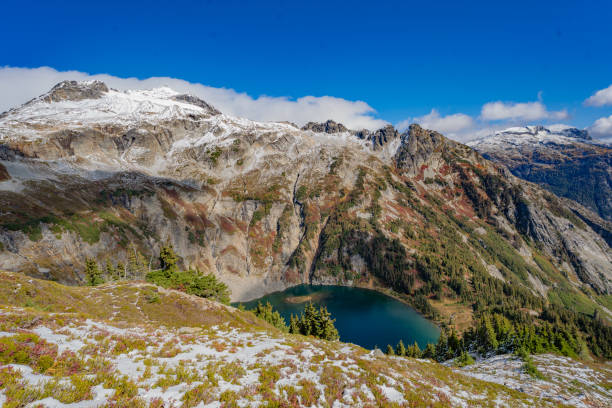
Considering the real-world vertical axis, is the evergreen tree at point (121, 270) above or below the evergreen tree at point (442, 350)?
above

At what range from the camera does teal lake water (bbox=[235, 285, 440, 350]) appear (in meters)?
130

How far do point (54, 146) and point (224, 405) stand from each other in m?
263

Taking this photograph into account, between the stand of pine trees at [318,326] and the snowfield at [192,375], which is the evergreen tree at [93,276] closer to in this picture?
the stand of pine trees at [318,326]

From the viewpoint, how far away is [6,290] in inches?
1102

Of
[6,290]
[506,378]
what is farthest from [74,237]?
[506,378]

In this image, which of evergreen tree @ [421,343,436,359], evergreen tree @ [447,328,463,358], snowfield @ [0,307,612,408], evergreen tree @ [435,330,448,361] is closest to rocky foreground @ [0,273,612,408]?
snowfield @ [0,307,612,408]

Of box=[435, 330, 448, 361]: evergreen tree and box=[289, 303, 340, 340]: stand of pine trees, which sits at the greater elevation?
box=[289, 303, 340, 340]: stand of pine trees

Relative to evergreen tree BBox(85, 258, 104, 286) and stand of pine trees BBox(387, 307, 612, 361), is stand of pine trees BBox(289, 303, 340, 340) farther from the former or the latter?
evergreen tree BBox(85, 258, 104, 286)

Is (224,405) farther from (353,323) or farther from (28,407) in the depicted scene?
(353,323)

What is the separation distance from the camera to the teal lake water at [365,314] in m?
130

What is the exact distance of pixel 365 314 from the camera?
156m

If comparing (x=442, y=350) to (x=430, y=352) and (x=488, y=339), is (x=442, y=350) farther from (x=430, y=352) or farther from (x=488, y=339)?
(x=488, y=339)

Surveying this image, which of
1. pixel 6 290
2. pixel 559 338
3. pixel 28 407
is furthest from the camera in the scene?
pixel 559 338

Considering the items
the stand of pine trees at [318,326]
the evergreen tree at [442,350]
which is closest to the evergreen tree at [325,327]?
the stand of pine trees at [318,326]
